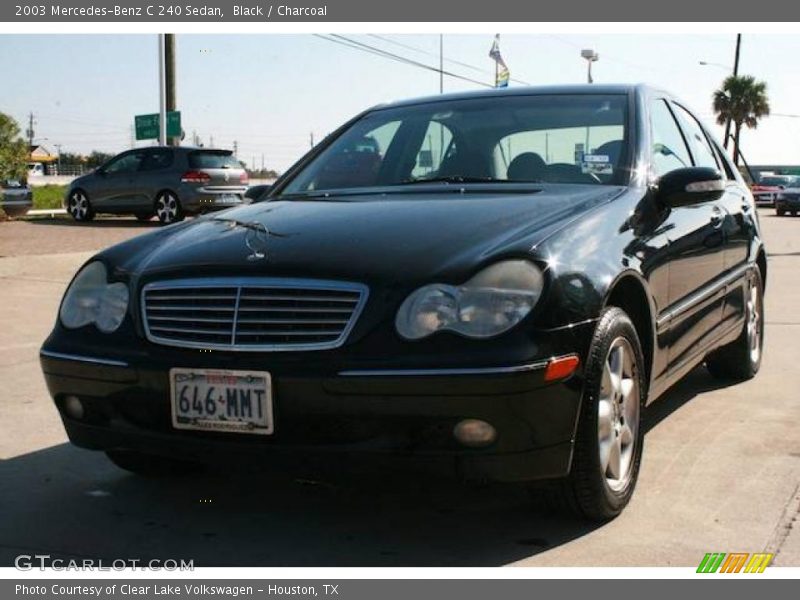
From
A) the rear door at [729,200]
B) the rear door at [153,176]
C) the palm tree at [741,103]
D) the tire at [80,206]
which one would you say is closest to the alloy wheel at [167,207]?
the rear door at [153,176]

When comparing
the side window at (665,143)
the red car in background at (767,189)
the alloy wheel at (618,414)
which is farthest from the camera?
the red car in background at (767,189)

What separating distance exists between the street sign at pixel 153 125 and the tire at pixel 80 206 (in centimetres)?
282

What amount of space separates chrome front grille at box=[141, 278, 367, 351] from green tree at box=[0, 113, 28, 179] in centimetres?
1756

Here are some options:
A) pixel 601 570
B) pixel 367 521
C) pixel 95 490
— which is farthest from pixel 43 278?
pixel 601 570

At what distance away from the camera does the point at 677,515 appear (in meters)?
3.57

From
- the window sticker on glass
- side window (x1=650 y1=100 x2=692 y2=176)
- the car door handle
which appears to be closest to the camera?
the window sticker on glass

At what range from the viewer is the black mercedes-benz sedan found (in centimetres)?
300

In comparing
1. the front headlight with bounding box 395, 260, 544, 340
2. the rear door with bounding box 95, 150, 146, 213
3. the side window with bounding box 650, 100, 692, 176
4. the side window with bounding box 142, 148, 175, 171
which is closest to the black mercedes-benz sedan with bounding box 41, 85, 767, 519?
the front headlight with bounding box 395, 260, 544, 340

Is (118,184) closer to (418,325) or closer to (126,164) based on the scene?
(126,164)

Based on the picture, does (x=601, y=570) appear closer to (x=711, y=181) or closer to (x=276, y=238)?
(x=276, y=238)

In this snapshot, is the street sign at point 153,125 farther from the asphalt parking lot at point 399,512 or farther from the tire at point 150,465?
the tire at point 150,465

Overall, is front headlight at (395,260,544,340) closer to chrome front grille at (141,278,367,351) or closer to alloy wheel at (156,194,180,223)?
chrome front grille at (141,278,367,351)

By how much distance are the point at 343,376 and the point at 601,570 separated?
3.12 feet

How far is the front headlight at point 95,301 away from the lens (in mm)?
3461
